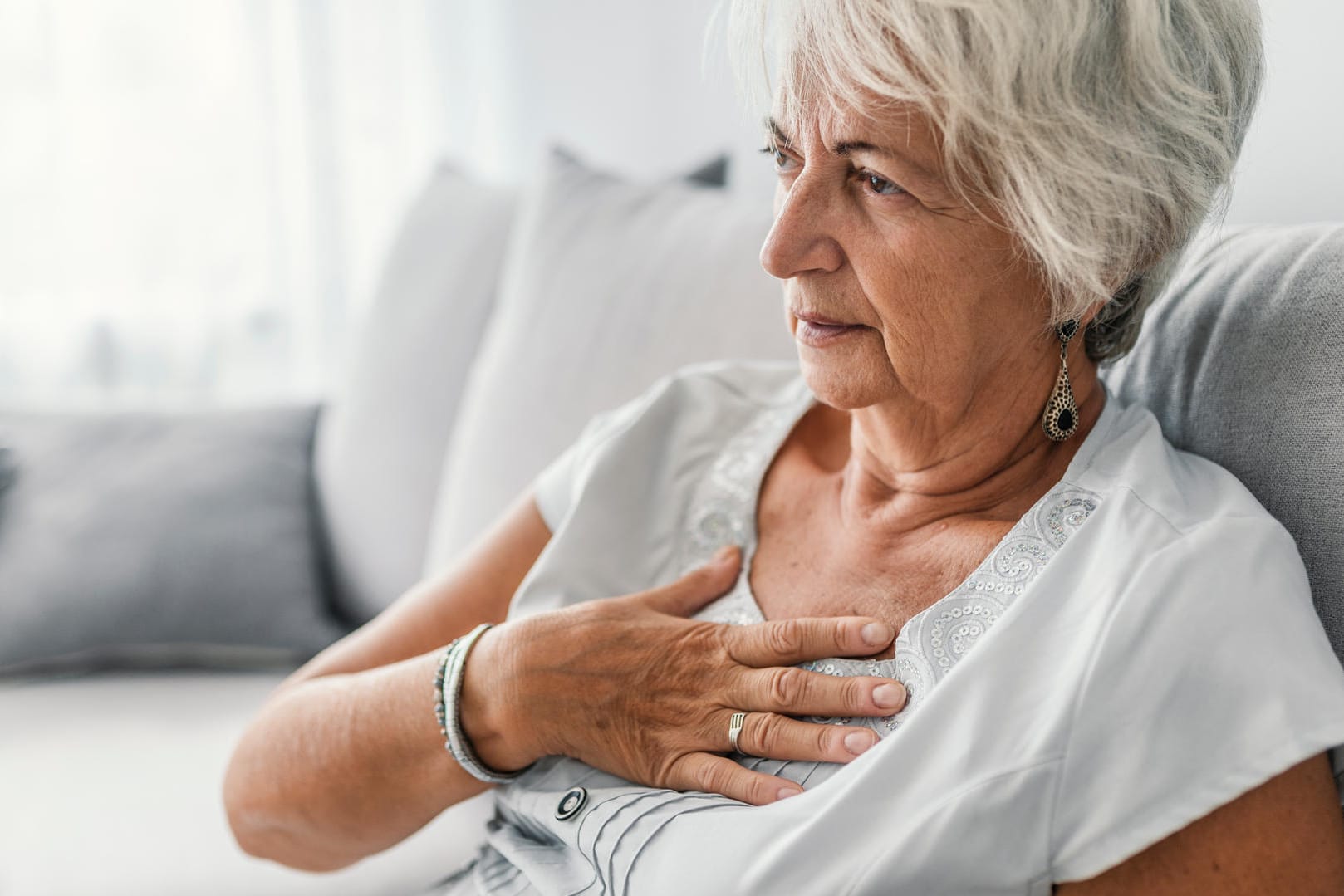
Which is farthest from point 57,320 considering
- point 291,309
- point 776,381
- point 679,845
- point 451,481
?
point 679,845

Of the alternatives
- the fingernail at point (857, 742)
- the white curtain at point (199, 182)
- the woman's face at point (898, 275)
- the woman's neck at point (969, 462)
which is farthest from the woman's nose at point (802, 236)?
the white curtain at point (199, 182)

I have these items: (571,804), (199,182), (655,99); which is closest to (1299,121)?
(571,804)

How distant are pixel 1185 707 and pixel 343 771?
77cm

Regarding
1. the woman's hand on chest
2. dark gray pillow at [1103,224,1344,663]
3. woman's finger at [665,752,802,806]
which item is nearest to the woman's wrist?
the woman's hand on chest

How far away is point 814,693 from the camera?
0.84 metres

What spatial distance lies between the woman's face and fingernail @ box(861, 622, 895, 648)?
0.61ft

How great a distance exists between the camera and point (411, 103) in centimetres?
268

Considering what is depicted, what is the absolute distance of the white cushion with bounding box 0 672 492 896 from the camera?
4.31ft

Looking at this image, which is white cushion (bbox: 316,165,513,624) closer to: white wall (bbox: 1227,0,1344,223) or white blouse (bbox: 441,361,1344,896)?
white blouse (bbox: 441,361,1344,896)

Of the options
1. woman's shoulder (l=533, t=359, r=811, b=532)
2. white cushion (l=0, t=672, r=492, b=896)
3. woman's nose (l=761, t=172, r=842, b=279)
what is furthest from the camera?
white cushion (l=0, t=672, r=492, b=896)

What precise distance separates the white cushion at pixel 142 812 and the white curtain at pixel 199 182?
109 cm

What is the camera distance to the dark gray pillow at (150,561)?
1703mm

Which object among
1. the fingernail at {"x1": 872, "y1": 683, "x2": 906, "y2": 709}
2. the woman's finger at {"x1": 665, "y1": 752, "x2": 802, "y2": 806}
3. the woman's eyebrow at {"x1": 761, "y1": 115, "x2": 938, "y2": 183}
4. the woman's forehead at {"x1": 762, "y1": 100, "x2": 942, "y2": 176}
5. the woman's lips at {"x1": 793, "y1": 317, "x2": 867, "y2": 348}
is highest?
the woman's forehead at {"x1": 762, "y1": 100, "x2": 942, "y2": 176}

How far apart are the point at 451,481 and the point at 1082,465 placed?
0.97m
